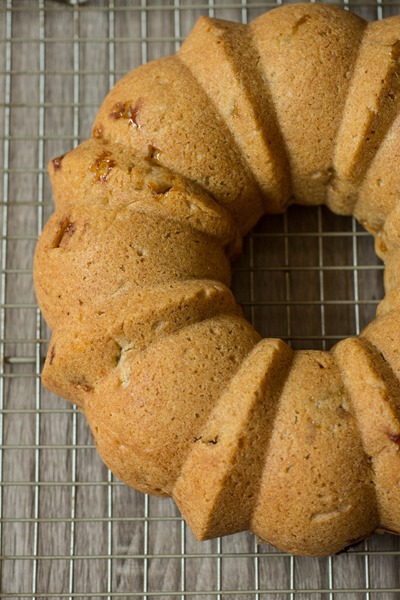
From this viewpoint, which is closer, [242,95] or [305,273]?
[242,95]

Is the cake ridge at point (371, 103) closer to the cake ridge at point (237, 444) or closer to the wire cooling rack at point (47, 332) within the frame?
the wire cooling rack at point (47, 332)

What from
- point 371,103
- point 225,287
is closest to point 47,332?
point 225,287

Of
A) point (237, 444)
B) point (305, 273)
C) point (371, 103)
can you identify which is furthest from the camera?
point (305, 273)

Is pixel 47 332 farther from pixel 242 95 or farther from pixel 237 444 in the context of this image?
pixel 242 95

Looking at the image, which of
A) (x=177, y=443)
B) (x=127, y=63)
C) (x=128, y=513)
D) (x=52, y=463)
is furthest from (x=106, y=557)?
(x=127, y=63)

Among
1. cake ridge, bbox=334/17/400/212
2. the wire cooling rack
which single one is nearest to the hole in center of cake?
the wire cooling rack
